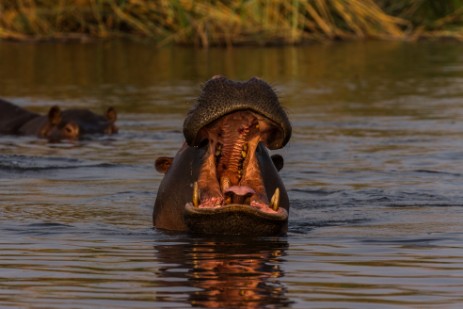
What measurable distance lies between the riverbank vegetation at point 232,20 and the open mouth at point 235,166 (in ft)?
53.8

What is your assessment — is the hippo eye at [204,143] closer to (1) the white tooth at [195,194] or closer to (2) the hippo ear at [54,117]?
(1) the white tooth at [195,194]

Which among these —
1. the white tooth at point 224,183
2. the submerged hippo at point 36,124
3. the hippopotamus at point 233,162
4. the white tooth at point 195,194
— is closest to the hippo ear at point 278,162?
the hippopotamus at point 233,162

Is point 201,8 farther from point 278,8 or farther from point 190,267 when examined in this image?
point 190,267

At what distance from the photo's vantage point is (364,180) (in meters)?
8.96

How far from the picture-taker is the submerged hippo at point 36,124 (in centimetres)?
1191

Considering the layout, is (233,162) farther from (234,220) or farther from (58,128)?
(58,128)

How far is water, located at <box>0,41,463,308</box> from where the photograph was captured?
197 inches

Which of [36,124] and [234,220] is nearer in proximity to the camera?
[234,220]

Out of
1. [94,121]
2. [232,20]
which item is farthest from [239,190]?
[232,20]

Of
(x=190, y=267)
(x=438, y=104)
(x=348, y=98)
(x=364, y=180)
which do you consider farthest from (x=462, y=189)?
(x=348, y=98)

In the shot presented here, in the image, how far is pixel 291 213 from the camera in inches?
298

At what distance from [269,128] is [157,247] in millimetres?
745

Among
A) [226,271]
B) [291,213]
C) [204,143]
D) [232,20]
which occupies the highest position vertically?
[232,20]

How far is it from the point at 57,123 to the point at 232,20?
35.8ft
